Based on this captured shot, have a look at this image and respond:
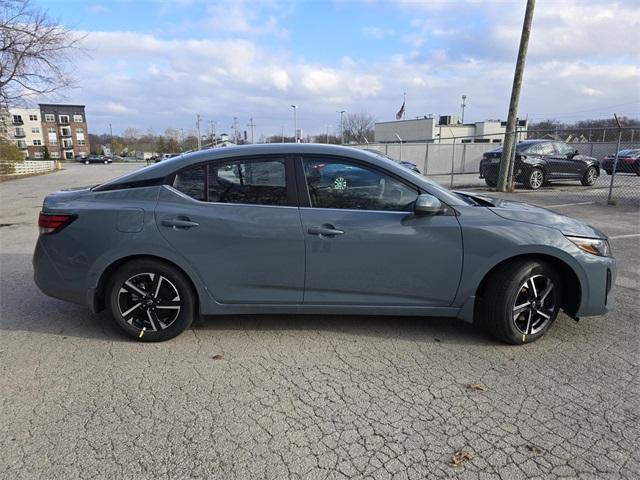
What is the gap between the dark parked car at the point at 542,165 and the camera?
48.6 ft

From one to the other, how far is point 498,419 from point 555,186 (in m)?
16.0

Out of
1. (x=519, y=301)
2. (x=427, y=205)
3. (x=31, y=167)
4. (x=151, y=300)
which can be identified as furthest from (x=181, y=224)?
(x=31, y=167)

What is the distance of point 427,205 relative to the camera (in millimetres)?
3252

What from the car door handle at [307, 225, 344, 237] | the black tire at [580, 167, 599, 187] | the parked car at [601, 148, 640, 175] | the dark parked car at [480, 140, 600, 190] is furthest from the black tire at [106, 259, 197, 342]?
the parked car at [601, 148, 640, 175]

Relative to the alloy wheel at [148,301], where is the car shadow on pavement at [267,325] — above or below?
below

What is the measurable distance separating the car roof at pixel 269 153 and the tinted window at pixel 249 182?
0.09 m

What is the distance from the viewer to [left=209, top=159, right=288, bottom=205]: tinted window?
3451 mm

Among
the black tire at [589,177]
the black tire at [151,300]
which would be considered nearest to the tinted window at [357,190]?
the black tire at [151,300]

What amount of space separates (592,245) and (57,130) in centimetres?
12699

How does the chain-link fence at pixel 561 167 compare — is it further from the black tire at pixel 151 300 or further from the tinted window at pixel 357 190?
the black tire at pixel 151 300

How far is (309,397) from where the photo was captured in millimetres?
2812

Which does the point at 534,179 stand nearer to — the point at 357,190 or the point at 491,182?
the point at 491,182

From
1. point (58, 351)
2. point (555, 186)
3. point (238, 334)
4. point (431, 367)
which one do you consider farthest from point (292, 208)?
point (555, 186)

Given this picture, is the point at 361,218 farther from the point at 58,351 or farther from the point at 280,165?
the point at 58,351
